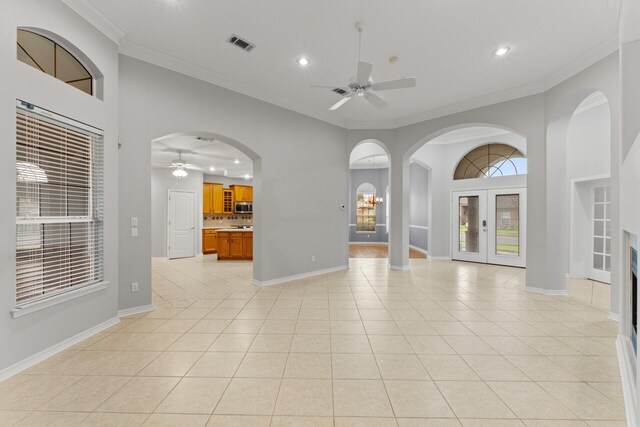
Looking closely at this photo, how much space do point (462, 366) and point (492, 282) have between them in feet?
12.3

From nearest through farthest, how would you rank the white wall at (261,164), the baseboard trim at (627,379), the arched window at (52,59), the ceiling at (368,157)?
the baseboard trim at (627,379) → the arched window at (52,59) → the white wall at (261,164) → the ceiling at (368,157)

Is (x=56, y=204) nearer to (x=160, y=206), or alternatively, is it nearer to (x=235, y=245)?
(x=235, y=245)

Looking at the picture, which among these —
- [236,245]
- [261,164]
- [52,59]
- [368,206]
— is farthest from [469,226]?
[52,59]

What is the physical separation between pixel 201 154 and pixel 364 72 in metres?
6.00

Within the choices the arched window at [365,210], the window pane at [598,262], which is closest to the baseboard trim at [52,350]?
the window pane at [598,262]

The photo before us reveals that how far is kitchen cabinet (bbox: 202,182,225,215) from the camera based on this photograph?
33.3 ft

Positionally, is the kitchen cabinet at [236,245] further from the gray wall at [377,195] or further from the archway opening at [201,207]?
the gray wall at [377,195]

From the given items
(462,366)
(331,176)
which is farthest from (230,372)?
(331,176)

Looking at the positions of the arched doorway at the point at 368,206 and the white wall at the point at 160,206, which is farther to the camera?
the arched doorway at the point at 368,206

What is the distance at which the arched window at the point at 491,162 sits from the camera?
7117 millimetres

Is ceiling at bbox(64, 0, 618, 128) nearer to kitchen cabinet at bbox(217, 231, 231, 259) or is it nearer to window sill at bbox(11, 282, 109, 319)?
window sill at bbox(11, 282, 109, 319)

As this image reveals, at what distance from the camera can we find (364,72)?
3121 millimetres

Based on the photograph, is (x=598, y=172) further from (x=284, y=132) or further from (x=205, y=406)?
(x=205, y=406)

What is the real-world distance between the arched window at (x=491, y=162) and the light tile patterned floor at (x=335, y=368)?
13.2 feet
